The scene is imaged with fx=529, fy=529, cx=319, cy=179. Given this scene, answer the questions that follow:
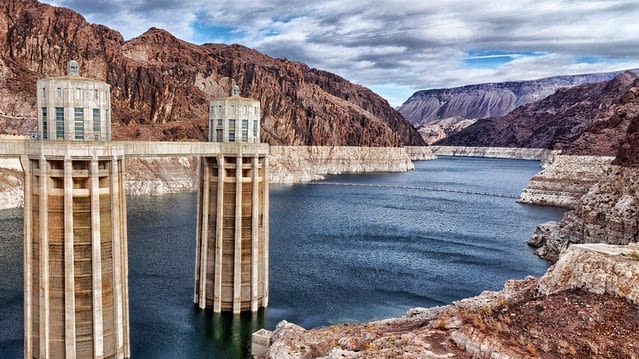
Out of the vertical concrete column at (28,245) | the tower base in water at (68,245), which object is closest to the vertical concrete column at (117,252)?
the tower base in water at (68,245)

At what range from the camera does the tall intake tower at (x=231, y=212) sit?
35031 mm

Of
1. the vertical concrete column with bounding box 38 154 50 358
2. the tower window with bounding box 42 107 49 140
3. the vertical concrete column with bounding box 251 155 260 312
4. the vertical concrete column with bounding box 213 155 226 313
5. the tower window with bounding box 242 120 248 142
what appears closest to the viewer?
the vertical concrete column with bounding box 38 154 50 358

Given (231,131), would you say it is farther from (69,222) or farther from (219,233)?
(69,222)

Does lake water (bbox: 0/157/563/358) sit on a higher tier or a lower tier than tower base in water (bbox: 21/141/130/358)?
lower

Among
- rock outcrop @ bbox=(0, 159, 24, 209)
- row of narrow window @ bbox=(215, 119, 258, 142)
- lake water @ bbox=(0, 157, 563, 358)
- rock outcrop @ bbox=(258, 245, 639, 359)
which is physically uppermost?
row of narrow window @ bbox=(215, 119, 258, 142)

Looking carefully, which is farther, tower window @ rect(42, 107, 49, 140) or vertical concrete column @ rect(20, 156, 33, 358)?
tower window @ rect(42, 107, 49, 140)

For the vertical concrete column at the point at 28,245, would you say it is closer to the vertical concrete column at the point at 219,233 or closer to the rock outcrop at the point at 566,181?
the vertical concrete column at the point at 219,233

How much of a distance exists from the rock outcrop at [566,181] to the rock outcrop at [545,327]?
8650cm

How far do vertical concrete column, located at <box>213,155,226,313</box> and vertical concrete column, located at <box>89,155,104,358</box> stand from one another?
390 inches

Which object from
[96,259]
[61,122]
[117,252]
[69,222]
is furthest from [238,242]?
[61,122]

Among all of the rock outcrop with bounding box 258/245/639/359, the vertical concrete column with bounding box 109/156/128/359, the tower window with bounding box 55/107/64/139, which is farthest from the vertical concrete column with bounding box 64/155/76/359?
the rock outcrop with bounding box 258/245/639/359

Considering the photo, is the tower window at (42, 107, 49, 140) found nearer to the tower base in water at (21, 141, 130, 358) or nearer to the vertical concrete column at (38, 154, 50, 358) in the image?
the tower base in water at (21, 141, 130, 358)

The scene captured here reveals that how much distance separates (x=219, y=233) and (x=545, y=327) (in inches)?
904

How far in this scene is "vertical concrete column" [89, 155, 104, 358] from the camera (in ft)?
83.7
